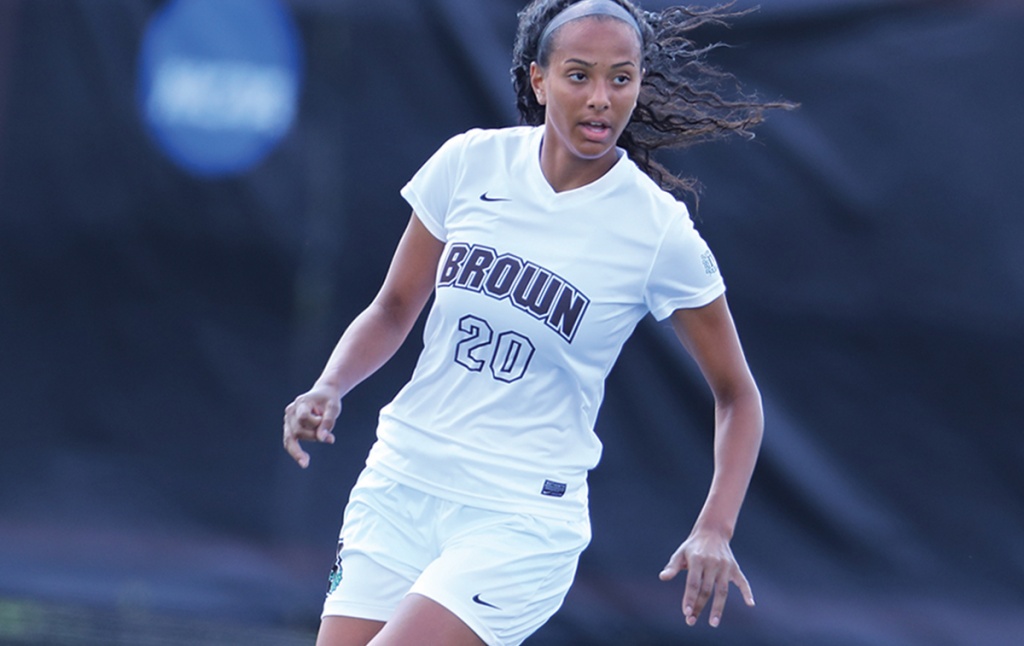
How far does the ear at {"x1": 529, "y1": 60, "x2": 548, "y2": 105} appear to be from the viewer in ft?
10.3

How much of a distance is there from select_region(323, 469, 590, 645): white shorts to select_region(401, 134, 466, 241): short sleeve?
2.00ft

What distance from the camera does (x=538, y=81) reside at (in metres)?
3.18

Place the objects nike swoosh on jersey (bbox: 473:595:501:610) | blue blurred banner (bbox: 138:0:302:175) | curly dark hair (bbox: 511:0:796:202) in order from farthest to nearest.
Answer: blue blurred banner (bbox: 138:0:302:175), curly dark hair (bbox: 511:0:796:202), nike swoosh on jersey (bbox: 473:595:501:610)

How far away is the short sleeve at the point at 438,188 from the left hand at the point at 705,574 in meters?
0.96

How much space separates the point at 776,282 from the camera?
4953 mm

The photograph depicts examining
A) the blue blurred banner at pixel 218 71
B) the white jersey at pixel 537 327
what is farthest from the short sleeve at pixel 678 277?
the blue blurred banner at pixel 218 71

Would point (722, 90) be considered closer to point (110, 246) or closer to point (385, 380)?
point (385, 380)

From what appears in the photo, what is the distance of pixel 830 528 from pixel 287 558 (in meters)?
1.99

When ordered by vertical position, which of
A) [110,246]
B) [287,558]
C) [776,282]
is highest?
[776,282]

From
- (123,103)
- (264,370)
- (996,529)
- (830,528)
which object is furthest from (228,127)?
(996,529)

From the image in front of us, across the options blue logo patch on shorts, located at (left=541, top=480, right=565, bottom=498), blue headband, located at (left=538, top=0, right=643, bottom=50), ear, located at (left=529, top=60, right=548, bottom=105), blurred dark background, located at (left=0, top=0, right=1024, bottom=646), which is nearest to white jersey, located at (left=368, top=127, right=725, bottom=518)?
blue logo patch on shorts, located at (left=541, top=480, right=565, bottom=498)

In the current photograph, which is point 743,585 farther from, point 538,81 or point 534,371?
point 538,81

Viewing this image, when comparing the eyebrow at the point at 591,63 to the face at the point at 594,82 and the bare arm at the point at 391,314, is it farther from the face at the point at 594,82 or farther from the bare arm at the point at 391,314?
the bare arm at the point at 391,314

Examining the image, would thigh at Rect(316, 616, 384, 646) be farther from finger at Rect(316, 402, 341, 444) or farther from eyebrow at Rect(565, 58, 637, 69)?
eyebrow at Rect(565, 58, 637, 69)
